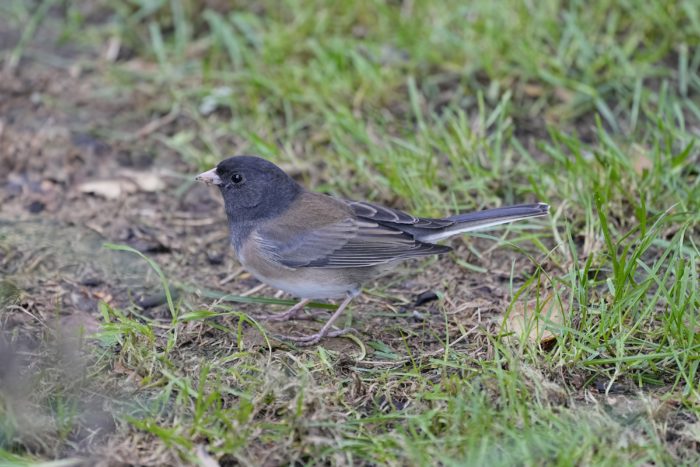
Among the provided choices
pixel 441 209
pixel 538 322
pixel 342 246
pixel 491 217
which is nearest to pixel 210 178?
pixel 342 246

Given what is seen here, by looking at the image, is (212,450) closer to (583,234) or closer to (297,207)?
(297,207)

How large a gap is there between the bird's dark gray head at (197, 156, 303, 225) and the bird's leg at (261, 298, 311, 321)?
436 mm

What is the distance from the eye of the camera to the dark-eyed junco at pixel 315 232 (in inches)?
152

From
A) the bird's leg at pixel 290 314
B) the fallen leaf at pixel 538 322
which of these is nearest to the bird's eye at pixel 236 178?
the bird's leg at pixel 290 314

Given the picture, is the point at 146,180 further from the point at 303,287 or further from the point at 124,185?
the point at 303,287

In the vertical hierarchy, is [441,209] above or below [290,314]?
above

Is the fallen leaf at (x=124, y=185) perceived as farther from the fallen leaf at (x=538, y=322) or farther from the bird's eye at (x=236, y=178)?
the fallen leaf at (x=538, y=322)

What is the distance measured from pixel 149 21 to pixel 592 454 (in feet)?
15.8

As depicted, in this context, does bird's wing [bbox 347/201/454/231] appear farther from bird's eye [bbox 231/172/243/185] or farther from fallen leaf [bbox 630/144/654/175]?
fallen leaf [bbox 630/144/654/175]

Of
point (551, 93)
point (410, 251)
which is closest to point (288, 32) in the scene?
point (551, 93)

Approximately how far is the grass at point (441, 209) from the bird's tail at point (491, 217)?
0.13 metres

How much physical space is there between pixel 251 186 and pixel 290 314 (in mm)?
626

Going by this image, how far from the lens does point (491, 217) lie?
12.5ft

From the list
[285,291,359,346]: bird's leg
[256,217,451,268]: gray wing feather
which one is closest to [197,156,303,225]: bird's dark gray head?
[256,217,451,268]: gray wing feather
